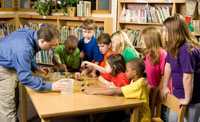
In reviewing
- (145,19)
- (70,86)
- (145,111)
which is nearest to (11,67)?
(70,86)

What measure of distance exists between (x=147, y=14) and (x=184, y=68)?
295 centimetres

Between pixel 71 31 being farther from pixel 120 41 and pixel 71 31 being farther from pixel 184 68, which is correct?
pixel 184 68

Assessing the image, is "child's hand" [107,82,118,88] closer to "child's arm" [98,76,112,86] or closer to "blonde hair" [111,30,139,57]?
"child's arm" [98,76,112,86]

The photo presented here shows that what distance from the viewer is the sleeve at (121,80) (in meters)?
2.21

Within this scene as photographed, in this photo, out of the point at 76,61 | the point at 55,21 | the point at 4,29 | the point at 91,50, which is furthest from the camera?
the point at 55,21

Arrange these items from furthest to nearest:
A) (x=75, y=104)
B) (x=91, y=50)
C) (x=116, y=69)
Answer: (x=91, y=50)
(x=116, y=69)
(x=75, y=104)

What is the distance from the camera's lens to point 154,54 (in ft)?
7.95

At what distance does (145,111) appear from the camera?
203 cm

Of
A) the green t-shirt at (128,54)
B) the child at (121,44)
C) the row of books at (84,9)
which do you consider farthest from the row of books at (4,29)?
the green t-shirt at (128,54)

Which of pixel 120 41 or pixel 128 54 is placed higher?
pixel 120 41

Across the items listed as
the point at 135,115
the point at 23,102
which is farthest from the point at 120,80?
the point at 23,102

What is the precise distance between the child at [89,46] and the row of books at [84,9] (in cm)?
199

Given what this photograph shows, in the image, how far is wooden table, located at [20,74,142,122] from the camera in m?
1.66

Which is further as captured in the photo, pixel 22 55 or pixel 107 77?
pixel 107 77
